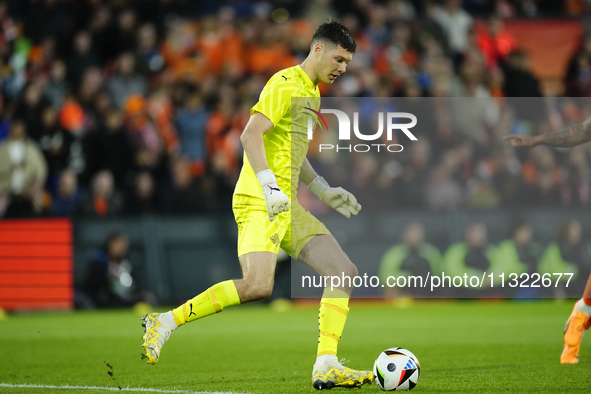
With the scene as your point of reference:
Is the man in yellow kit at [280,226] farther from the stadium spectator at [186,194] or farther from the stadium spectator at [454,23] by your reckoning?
the stadium spectator at [454,23]

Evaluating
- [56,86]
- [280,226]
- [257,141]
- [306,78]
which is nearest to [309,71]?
[306,78]

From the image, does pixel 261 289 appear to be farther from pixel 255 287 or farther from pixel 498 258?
pixel 498 258

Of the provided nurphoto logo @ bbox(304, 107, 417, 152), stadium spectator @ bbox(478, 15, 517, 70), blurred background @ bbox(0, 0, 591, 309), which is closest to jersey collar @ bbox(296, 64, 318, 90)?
nurphoto logo @ bbox(304, 107, 417, 152)

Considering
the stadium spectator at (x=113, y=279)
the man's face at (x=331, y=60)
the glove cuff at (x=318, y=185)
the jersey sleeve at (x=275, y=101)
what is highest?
the man's face at (x=331, y=60)

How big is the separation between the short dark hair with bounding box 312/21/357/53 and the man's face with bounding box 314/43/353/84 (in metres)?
0.03

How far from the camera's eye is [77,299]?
1320 cm

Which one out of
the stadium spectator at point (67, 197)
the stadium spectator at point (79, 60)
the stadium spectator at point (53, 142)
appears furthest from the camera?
the stadium spectator at point (79, 60)

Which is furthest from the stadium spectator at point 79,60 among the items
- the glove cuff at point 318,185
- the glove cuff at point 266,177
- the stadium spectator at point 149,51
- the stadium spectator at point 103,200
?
the glove cuff at point 266,177

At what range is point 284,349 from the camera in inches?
344

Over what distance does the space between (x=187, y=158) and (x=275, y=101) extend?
8620mm

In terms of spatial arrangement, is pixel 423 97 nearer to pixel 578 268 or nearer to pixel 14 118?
pixel 578 268

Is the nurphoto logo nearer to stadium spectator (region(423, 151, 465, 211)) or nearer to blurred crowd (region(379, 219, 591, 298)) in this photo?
stadium spectator (region(423, 151, 465, 211))

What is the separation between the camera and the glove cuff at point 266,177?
553 cm

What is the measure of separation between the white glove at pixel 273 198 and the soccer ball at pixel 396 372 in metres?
1.28
